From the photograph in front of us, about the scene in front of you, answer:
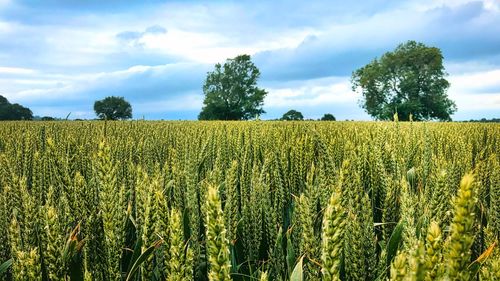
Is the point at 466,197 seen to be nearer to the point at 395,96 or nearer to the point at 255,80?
the point at 395,96

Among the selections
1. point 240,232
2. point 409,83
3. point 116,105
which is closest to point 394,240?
point 240,232

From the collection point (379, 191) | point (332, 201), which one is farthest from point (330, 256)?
point (379, 191)

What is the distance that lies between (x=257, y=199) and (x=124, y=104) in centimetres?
6657

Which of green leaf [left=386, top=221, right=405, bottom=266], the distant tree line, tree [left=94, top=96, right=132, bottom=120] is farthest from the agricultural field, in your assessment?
tree [left=94, top=96, right=132, bottom=120]

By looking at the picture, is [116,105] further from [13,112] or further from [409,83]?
[409,83]

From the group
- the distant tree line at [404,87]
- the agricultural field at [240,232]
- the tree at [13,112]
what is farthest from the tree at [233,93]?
the agricultural field at [240,232]

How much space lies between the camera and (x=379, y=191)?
274 centimetres

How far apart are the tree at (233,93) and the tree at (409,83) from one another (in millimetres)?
16706

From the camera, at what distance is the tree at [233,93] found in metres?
61.5

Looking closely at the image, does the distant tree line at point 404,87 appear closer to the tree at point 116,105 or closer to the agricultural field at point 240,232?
the tree at point 116,105

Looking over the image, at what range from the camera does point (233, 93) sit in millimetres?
63594

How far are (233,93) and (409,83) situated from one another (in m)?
24.8

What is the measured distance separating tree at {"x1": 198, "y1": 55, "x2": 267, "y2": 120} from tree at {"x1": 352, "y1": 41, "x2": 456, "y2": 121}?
1671 centimetres

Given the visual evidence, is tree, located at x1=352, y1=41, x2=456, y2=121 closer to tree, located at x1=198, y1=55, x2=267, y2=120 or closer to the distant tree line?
the distant tree line
